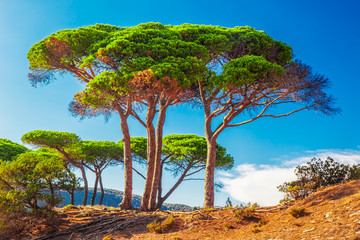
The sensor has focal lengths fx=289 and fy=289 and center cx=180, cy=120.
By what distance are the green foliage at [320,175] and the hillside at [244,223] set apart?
738mm

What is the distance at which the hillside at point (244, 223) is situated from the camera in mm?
6430

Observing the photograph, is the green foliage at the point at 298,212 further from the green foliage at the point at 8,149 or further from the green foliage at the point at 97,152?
the green foliage at the point at 8,149

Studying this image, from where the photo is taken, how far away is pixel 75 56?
1518cm

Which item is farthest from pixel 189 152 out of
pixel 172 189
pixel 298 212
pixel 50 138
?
pixel 298 212

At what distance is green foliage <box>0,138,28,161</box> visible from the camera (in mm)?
23995

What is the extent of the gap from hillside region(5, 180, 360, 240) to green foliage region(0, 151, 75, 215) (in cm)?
109

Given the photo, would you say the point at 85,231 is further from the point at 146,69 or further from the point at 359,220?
the point at 359,220

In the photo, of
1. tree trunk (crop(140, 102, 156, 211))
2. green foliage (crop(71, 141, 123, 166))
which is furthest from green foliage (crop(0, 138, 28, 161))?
tree trunk (crop(140, 102, 156, 211))

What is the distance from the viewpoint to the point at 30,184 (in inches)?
444

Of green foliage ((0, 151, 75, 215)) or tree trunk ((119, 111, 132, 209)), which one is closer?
green foliage ((0, 151, 75, 215))

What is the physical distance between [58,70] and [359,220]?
52.2 ft

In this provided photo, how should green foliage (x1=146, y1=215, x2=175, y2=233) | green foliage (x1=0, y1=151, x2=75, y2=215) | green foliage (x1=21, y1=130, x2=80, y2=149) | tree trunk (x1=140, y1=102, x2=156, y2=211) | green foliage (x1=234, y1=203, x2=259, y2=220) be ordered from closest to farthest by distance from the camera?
green foliage (x1=234, y1=203, x2=259, y2=220), green foliage (x1=146, y1=215, x2=175, y2=233), green foliage (x1=0, y1=151, x2=75, y2=215), tree trunk (x1=140, y1=102, x2=156, y2=211), green foliage (x1=21, y1=130, x2=80, y2=149)

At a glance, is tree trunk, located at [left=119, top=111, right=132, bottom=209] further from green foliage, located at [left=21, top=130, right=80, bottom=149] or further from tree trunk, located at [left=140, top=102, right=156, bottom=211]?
green foliage, located at [left=21, top=130, right=80, bottom=149]

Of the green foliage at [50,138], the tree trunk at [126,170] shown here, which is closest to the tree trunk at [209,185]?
the tree trunk at [126,170]
